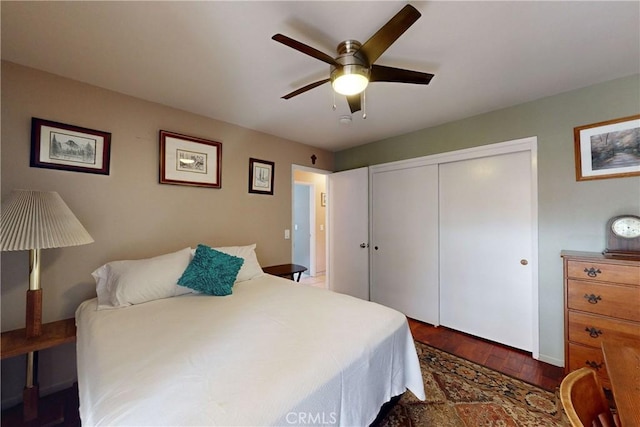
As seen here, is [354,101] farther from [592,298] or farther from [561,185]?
[592,298]

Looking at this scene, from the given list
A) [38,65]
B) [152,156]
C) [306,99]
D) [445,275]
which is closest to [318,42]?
[306,99]

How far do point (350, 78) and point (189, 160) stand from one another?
187cm

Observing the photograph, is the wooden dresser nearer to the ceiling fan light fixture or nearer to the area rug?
the area rug

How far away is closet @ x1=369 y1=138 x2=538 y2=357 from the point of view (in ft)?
7.80

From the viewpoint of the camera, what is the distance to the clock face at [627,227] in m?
1.78

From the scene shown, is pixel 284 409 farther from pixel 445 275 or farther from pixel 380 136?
pixel 380 136

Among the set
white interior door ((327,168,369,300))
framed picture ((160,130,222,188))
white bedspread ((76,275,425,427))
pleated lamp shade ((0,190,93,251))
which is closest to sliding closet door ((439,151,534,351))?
white interior door ((327,168,369,300))

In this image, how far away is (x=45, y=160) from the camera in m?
1.79

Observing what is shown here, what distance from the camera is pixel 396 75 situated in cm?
147

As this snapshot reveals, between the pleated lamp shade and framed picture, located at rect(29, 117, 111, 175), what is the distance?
1.35ft

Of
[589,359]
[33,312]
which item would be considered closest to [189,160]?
[33,312]

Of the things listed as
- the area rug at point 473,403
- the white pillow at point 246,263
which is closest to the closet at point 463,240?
the area rug at point 473,403

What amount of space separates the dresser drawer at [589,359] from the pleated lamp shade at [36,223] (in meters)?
3.53

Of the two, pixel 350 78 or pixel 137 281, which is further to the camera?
pixel 137 281
